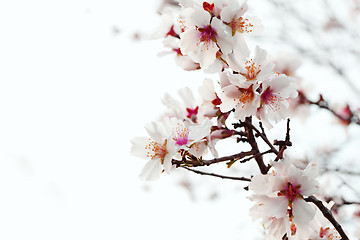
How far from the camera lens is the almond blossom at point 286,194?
1.01 m

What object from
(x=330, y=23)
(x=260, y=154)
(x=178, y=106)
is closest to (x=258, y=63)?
(x=260, y=154)

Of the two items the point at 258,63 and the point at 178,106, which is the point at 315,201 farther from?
the point at 178,106

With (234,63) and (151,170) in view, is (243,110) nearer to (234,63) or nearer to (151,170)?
(234,63)

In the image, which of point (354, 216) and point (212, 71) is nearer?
point (212, 71)

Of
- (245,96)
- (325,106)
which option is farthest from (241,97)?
(325,106)

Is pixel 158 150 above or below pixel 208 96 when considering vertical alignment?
below

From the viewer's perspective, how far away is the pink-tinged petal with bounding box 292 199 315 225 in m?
1.00

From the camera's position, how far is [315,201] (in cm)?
103

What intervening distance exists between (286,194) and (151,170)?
41 cm

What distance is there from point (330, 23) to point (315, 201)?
345 centimetres

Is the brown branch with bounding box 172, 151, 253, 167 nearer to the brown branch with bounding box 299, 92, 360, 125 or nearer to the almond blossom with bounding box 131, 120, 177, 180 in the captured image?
the almond blossom with bounding box 131, 120, 177, 180

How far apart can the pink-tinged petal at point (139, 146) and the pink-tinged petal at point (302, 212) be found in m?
0.48

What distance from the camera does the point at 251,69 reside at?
1.11 metres

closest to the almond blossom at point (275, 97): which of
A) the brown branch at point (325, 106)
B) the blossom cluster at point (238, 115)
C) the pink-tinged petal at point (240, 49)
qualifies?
the blossom cluster at point (238, 115)
